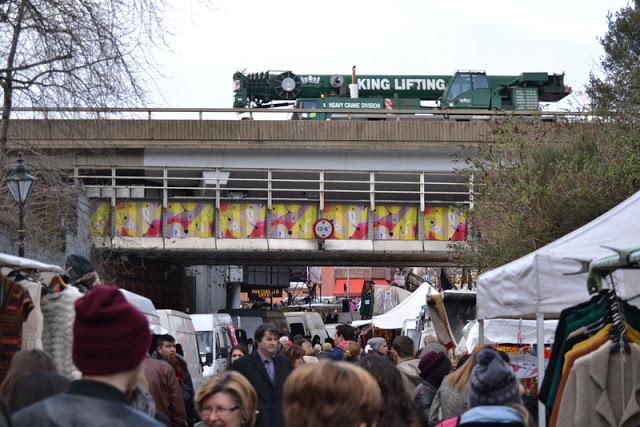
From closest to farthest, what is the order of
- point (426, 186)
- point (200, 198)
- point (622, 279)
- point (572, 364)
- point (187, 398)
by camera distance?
1. point (572, 364)
2. point (622, 279)
3. point (187, 398)
4. point (200, 198)
5. point (426, 186)

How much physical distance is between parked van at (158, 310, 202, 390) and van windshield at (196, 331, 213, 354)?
276cm

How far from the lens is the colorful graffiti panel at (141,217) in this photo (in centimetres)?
3500

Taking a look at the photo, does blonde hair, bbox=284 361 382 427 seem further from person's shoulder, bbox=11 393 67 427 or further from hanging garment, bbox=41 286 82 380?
hanging garment, bbox=41 286 82 380

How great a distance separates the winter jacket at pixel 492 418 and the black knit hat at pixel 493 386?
814mm

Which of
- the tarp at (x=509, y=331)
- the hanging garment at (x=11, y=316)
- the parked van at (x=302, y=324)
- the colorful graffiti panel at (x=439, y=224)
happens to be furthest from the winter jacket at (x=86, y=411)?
the parked van at (x=302, y=324)

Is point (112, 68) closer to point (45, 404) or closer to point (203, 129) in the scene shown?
point (45, 404)

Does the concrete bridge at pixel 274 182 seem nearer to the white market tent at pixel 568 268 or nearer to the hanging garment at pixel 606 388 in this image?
the white market tent at pixel 568 268

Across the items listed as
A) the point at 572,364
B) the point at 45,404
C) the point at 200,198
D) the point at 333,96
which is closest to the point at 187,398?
the point at 572,364

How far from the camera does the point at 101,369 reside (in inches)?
150

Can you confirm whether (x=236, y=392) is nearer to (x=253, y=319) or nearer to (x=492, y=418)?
(x=492, y=418)

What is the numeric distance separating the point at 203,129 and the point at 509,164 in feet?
41.2

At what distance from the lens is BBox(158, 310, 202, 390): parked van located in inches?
862

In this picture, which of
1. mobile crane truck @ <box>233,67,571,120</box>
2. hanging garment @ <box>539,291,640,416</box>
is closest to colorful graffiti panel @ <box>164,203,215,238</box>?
mobile crane truck @ <box>233,67,571,120</box>

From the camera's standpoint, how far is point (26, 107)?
1609cm
